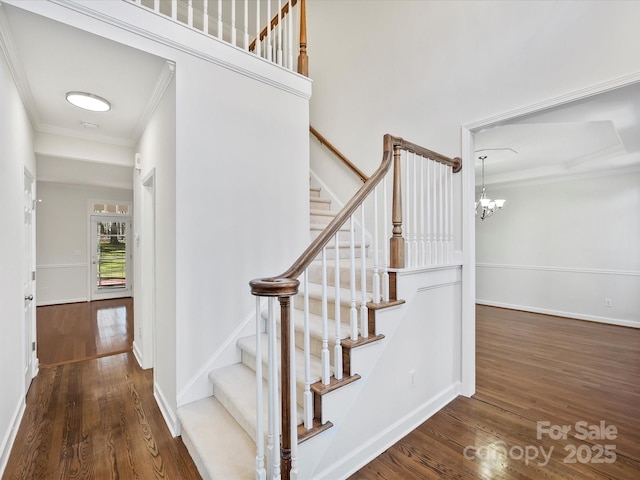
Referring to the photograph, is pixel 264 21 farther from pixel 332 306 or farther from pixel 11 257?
pixel 332 306

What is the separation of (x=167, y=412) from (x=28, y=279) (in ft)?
6.37

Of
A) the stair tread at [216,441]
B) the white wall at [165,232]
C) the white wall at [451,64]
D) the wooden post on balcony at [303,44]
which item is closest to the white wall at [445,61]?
the white wall at [451,64]

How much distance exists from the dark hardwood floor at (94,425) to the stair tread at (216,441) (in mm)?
168

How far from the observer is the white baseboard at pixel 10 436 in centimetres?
181

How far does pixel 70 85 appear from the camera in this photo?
2.43m

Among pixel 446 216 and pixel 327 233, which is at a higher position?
pixel 446 216

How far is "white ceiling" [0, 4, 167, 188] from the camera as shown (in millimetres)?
1847

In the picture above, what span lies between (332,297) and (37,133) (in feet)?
11.9

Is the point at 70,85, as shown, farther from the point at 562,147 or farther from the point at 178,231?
the point at 562,147

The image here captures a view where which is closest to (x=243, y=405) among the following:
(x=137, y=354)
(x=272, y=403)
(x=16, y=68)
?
(x=272, y=403)

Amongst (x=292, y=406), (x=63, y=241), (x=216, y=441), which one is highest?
(x=63, y=241)

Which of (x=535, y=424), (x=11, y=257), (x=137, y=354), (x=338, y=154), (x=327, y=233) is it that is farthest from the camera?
(x=338, y=154)

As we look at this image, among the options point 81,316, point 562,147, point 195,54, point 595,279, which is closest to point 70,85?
point 195,54

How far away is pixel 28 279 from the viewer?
2848mm
